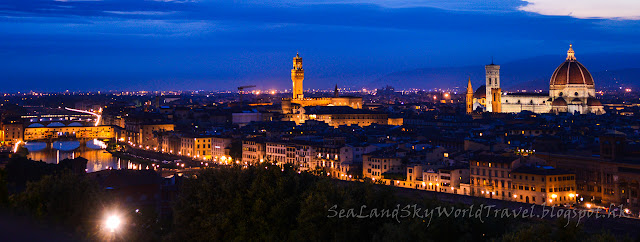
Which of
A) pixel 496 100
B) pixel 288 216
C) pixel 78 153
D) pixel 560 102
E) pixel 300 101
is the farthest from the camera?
pixel 300 101

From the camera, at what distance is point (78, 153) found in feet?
130

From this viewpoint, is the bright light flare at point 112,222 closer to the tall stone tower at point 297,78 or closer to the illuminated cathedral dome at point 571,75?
the illuminated cathedral dome at point 571,75

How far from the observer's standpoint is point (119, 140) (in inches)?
2036

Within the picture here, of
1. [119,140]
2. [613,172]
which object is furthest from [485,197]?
[119,140]

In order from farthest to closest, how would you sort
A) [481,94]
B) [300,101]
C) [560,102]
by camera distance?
[481,94], [300,101], [560,102]

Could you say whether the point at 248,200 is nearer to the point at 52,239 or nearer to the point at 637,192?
the point at 52,239

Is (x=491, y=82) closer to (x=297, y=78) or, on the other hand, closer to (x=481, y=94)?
(x=481, y=94)

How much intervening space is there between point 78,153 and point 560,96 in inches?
1265

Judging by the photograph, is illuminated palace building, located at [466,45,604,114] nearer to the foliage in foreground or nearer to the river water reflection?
the river water reflection

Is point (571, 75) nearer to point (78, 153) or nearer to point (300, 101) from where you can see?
point (300, 101)

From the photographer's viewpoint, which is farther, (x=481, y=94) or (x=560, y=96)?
(x=481, y=94)

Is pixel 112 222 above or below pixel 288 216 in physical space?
above

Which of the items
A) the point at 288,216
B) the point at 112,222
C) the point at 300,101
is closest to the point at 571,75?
the point at 300,101

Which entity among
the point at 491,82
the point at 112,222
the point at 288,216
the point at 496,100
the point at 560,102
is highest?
the point at 491,82
